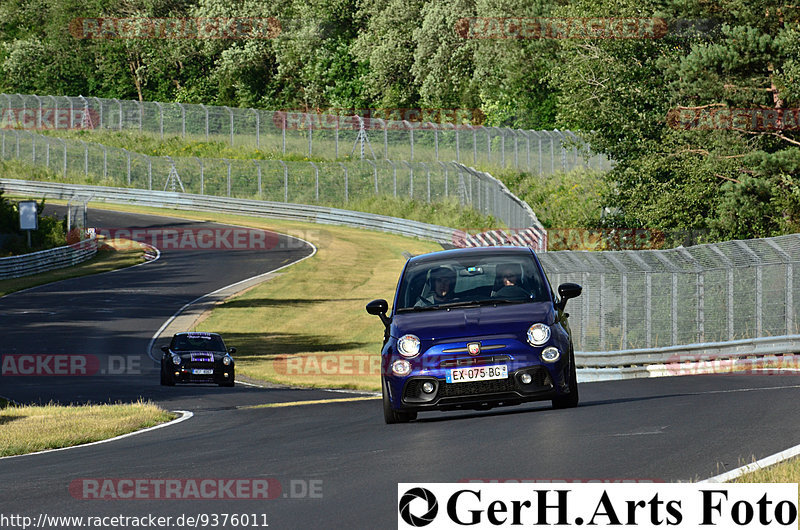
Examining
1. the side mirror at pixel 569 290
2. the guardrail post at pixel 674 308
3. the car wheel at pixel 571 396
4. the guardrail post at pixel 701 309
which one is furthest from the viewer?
the guardrail post at pixel 701 309

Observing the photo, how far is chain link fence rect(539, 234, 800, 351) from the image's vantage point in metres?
24.8

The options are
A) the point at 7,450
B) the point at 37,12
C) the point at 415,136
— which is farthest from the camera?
the point at 37,12

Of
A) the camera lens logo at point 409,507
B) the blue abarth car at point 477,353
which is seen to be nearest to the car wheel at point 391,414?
the blue abarth car at point 477,353

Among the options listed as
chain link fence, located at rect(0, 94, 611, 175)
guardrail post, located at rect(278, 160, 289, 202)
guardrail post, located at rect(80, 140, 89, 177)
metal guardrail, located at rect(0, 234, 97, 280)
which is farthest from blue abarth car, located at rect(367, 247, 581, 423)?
guardrail post, located at rect(80, 140, 89, 177)

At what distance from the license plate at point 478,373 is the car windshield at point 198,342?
15.6 meters

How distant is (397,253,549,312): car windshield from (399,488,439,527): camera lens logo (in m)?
5.50

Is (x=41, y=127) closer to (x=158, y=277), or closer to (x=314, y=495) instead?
(x=158, y=277)

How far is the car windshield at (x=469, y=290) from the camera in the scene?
44.8ft

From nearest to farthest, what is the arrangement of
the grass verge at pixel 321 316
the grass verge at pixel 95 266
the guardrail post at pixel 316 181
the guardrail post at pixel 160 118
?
the grass verge at pixel 321 316, the grass verge at pixel 95 266, the guardrail post at pixel 316 181, the guardrail post at pixel 160 118

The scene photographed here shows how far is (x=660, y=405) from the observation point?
1563cm

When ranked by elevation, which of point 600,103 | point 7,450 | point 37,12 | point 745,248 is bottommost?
point 7,450

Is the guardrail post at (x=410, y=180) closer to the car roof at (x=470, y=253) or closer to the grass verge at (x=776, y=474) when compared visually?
the car roof at (x=470, y=253)

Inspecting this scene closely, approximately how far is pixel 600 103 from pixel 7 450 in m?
30.8

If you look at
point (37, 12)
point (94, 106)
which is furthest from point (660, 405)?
point (37, 12)
